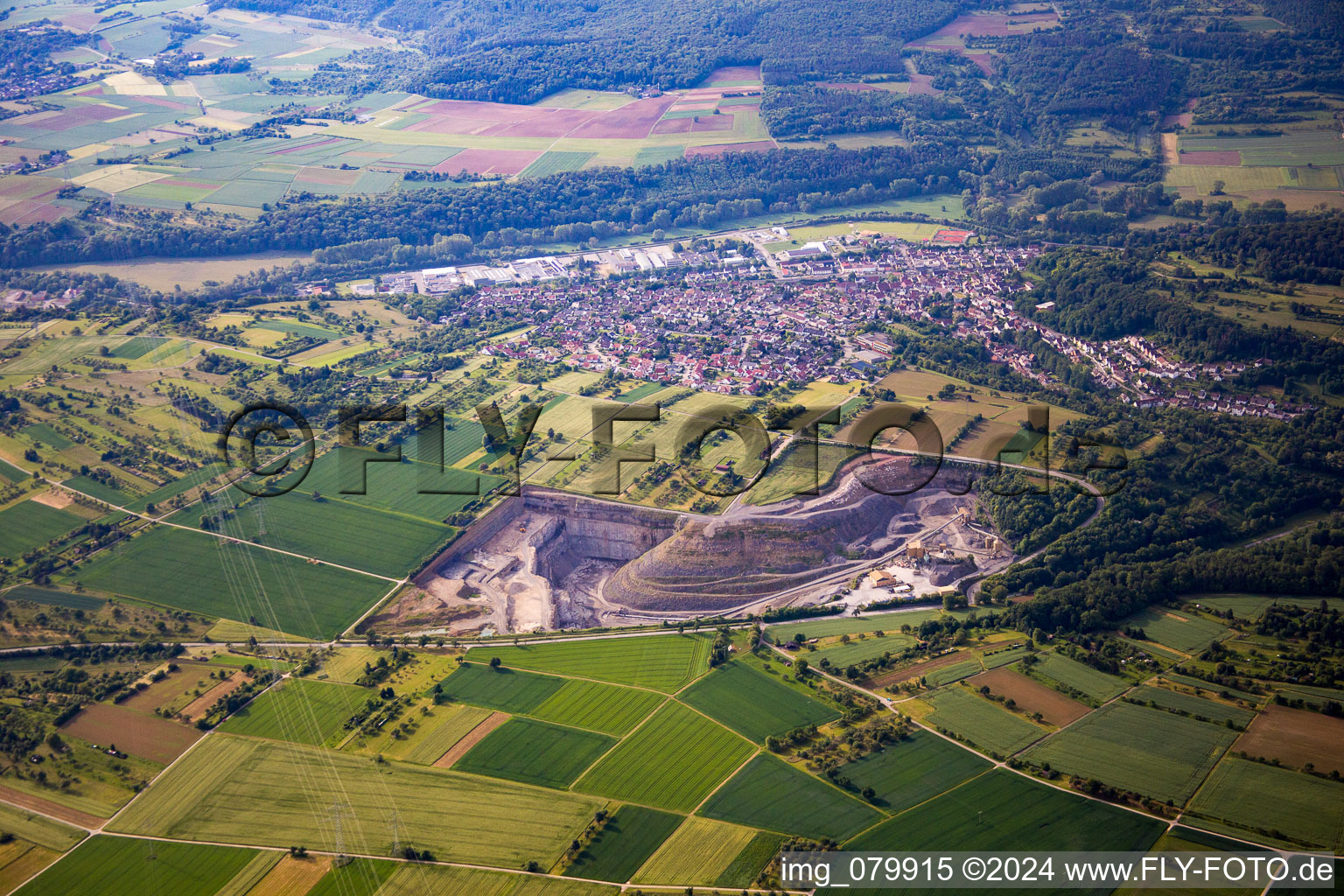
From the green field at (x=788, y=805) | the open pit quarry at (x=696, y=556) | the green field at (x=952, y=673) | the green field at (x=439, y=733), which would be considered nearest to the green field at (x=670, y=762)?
the green field at (x=788, y=805)

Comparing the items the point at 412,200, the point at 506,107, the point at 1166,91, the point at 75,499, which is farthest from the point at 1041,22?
the point at 75,499

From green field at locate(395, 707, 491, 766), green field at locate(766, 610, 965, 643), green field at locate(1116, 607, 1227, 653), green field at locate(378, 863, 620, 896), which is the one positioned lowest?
green field at locate(378, 863, 620, 896)

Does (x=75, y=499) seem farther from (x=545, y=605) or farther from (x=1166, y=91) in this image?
(x=1166, y=91)

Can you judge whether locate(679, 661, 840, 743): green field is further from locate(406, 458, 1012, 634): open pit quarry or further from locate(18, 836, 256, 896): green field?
locate(18, 836, 256, 896): green field

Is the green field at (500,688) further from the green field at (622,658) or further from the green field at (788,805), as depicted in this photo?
the green field at (788,805)

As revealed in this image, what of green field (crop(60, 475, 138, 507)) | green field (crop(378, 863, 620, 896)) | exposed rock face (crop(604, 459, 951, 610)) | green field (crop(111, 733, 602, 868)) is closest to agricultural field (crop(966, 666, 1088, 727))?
exposed rock face (crop(604, 459, 951, 610))

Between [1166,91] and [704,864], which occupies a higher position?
[1166,91]
